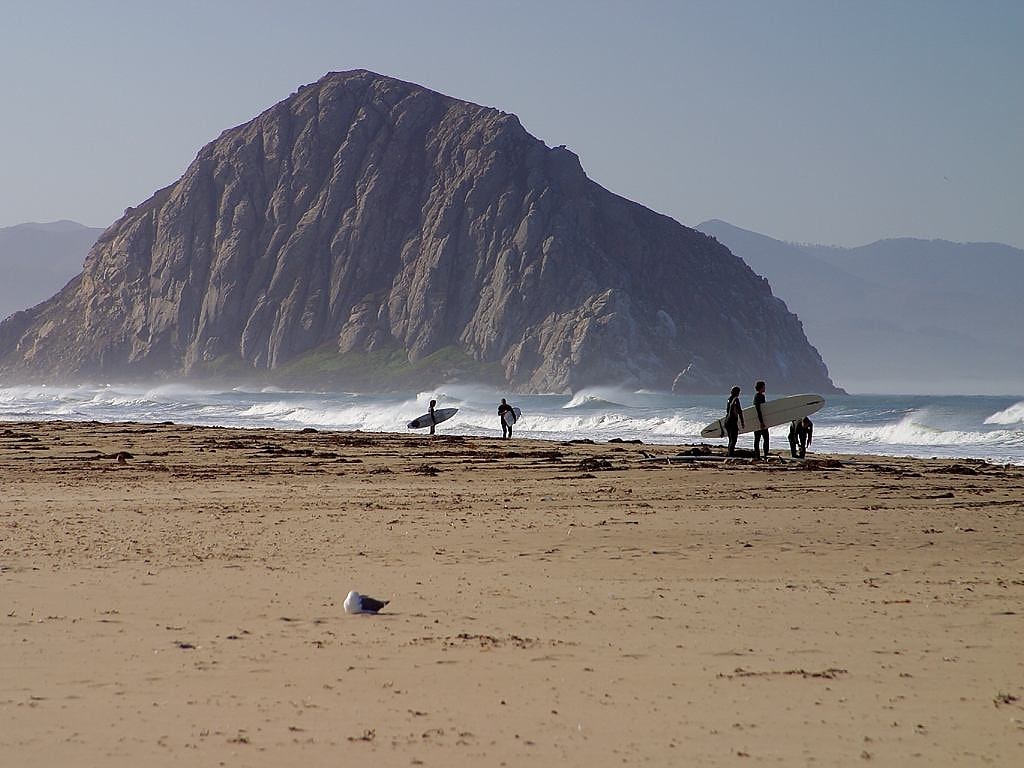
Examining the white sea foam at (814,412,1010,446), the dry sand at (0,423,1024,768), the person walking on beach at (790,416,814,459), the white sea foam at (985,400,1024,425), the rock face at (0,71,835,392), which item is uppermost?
the rock face at (0,71,835,392)

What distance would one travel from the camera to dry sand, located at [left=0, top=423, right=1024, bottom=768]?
5.73m

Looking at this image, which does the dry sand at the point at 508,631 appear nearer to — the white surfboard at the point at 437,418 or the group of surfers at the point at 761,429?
the group of surfers at the point at 761,429

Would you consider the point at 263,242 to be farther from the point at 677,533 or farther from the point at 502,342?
the point at 677,533

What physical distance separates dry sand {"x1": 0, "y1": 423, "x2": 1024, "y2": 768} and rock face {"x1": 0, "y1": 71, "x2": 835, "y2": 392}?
142 m

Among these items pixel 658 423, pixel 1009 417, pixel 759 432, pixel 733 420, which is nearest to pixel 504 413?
pixel 733 420

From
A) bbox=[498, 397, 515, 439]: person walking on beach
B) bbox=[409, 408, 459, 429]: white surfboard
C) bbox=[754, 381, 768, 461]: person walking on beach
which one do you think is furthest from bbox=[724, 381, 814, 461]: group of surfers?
bbox=[409, 408, 459, 429]: white surfboard

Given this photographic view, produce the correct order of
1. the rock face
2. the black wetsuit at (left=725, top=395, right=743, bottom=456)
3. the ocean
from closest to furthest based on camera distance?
1. the black wetsuit at (left=725, top=395, right=743, bottom=456)
2. the ocean
3. the rock face

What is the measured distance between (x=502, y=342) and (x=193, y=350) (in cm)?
4617

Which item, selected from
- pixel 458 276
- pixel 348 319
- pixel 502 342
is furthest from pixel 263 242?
pixel 502 342

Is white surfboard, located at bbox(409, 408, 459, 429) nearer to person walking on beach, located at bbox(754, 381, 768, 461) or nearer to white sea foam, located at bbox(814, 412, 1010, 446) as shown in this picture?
white sea foam, located at bbox(814, 412, 1010, 446)

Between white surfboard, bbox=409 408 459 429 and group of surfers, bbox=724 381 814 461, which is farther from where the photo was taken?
white surfboard, bbox=409 408 459 429

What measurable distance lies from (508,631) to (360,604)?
1.14 metres

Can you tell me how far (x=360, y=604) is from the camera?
8.49 meters

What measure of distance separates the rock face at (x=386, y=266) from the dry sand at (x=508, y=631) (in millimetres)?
142452
